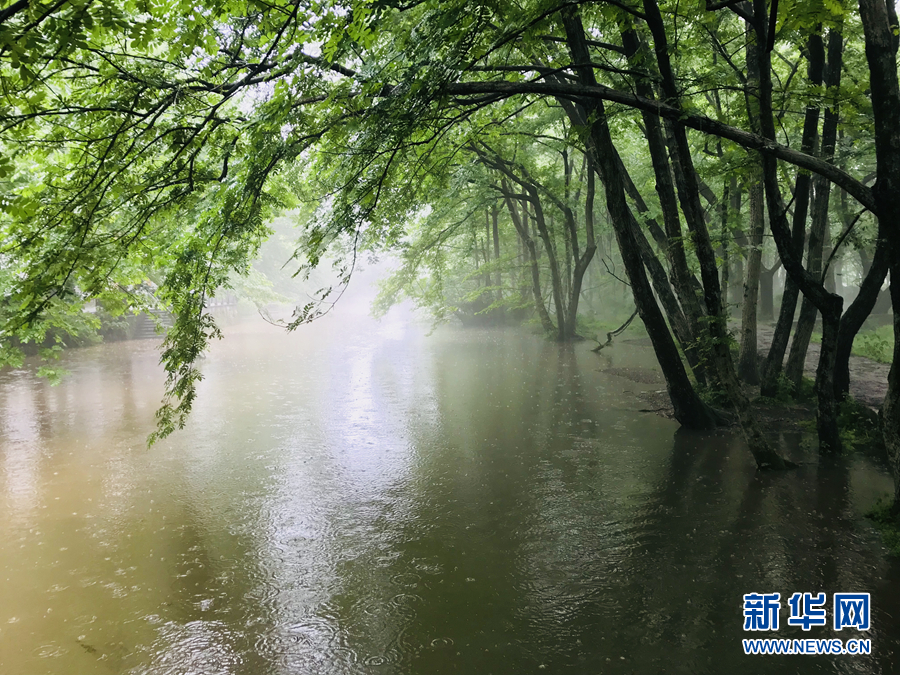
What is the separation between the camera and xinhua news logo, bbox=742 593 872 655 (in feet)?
12.8

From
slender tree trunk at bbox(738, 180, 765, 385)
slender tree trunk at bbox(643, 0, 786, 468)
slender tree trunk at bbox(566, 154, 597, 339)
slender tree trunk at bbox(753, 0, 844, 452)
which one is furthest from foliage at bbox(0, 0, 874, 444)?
slender tree trunk at bbox(566, 154, 597, 339)

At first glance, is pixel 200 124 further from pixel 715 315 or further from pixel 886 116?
pixel 886 116

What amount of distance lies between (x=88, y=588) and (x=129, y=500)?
223 cm

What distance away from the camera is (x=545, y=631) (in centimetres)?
419

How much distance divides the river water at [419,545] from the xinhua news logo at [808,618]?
0.10m

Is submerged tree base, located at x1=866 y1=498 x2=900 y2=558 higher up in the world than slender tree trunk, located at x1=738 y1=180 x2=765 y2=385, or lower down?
lower down

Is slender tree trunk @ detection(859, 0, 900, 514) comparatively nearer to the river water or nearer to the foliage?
the foliage

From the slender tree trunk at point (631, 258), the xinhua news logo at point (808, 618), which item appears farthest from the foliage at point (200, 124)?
the xinhua news logo at point (808, 618)

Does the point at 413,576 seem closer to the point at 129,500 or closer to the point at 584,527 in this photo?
the point at 584,527

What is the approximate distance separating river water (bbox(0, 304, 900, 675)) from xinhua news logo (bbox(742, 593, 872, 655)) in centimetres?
10

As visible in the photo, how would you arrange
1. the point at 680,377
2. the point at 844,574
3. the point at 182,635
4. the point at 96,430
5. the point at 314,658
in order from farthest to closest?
1. the point at 96,430
2. the point at 680,377
3. the point at 844,574
4. the point at 182,635
5. the point at 314,658

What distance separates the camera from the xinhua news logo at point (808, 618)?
391 centimetres

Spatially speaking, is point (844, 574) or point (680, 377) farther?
point (680, 377)

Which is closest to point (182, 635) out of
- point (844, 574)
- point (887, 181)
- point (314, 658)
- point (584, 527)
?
point (314, 658)
